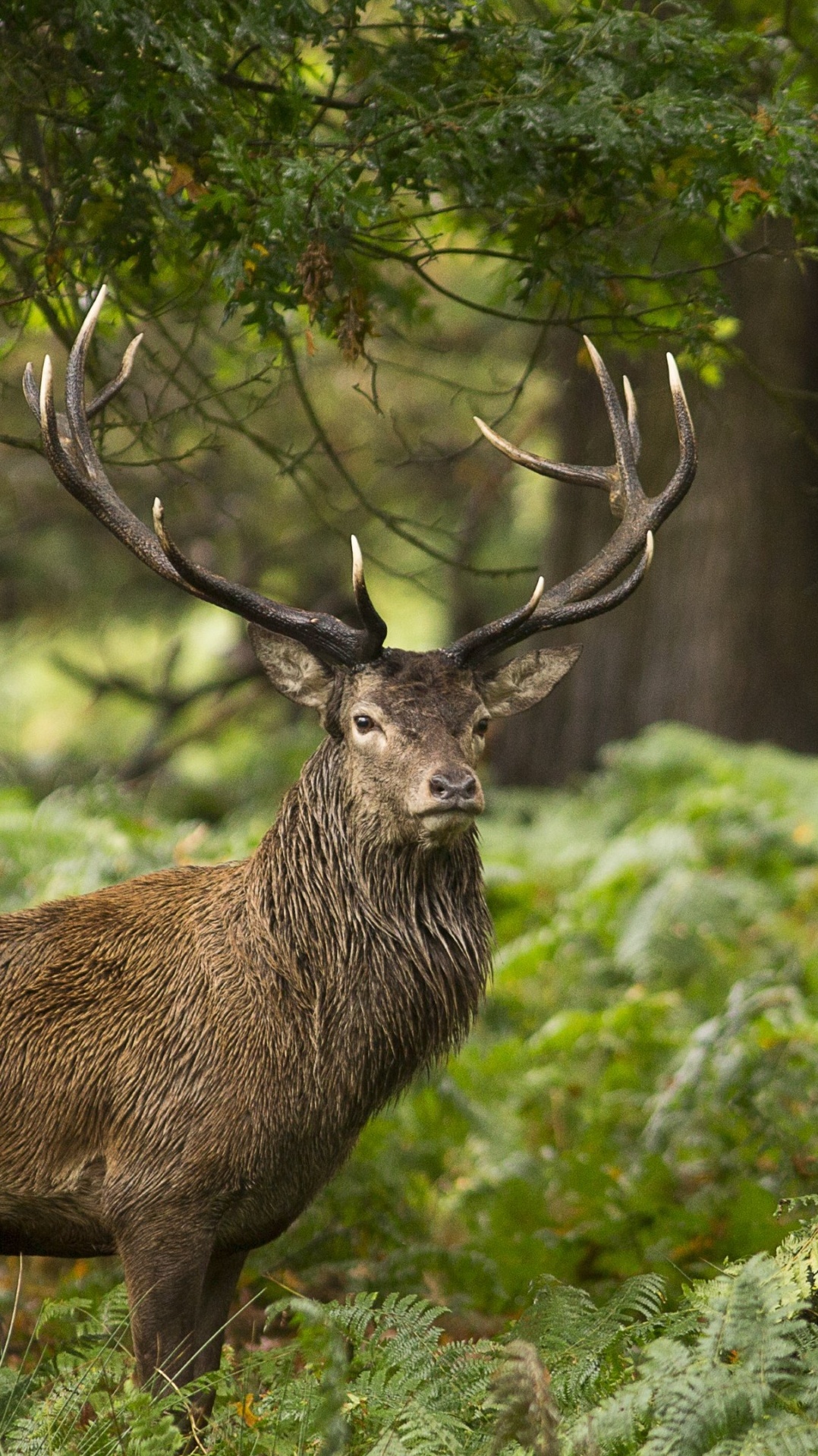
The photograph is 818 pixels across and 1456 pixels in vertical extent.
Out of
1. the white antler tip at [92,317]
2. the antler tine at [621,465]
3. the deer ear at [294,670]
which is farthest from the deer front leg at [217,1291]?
the white antler tip at [92,317]

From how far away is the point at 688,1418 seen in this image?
3416 millimetres

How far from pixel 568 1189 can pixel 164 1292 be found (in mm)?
2830

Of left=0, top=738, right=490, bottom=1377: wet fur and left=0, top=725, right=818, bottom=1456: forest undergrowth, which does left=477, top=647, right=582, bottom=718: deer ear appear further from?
left=0, top=725, right=818, bottom=1456: forest undergrowth

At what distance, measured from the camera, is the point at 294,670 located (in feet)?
16.6

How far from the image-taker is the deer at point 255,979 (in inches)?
179

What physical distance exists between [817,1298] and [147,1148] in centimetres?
196

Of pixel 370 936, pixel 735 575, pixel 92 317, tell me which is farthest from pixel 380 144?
pixel 735 575

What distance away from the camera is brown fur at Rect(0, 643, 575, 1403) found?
14.9 ft

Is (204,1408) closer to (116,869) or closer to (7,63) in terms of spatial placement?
(116,869)

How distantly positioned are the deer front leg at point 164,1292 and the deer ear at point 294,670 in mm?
1693

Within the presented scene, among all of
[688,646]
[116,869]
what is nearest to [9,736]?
[688,646]

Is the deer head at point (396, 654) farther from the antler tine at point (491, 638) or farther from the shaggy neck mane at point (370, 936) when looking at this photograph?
the shaggy neck mane at point (370, 936)

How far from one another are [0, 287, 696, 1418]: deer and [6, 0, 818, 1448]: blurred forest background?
0.56m

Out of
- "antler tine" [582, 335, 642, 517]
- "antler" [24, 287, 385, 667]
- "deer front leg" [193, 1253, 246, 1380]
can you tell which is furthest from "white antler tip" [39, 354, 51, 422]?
"deer front leg" [193, 1253, 246, 1380]
